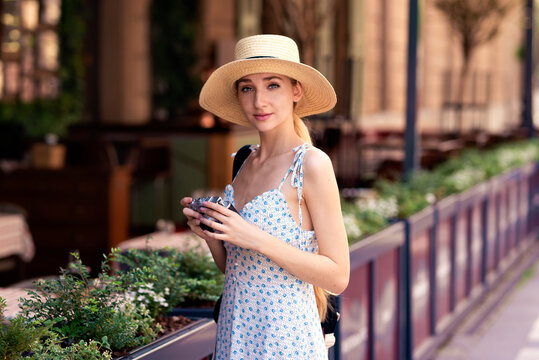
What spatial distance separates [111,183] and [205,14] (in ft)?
25.2

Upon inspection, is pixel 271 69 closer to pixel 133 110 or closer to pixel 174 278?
pixel 174 278

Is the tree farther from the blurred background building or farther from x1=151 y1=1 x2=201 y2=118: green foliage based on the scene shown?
x1=151 y1=1 x2=201 y2=118: green foliage

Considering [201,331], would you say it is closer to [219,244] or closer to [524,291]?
[219,244]

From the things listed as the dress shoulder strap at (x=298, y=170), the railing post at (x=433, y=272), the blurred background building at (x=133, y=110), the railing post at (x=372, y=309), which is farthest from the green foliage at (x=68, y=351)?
the railing post at (x=433, y=272)

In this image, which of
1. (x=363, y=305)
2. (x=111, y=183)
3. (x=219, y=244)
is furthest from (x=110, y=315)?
(x=111, y=183)

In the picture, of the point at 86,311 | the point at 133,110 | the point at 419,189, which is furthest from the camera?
the point at 133,110

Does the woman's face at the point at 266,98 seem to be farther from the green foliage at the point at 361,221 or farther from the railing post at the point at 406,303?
the railing post at the point at 406,303

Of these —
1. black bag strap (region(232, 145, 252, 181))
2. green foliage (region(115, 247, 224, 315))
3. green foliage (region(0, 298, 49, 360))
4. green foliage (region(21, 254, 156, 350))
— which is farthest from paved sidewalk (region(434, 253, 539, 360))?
green foliage (region(0, 298, 49, 360))

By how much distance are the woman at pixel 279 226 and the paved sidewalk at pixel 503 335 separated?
430 cm

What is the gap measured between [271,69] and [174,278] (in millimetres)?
1039

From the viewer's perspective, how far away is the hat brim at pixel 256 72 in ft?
8.32

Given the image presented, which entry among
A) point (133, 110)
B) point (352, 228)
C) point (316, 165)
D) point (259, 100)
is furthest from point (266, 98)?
point (133, 110)

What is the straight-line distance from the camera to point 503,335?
741 centimetres

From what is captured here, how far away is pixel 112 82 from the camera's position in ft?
45.3
